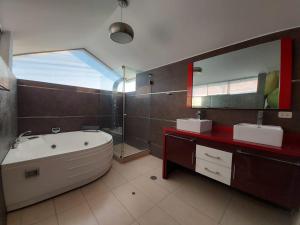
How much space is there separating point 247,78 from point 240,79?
77 mm

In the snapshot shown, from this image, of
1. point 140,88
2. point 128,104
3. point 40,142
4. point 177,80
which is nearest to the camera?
point 40,142

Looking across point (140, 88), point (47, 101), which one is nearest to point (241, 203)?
point (140, 88)

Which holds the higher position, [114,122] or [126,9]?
[126,9]

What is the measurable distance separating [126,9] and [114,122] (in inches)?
100.0

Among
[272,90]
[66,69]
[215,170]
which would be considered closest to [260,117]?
[272,90]

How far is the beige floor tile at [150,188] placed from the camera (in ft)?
5.48

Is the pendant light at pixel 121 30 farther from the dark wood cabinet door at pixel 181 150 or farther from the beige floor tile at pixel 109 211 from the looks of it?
the beige floor tile at pixel 109 211

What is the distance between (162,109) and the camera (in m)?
2.78

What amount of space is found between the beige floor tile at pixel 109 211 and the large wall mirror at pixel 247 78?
6.04 ft

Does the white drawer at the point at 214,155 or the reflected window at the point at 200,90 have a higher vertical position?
the reflected window at the point at 200,90

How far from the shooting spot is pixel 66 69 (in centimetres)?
279

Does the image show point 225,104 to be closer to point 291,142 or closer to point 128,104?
point 291,142

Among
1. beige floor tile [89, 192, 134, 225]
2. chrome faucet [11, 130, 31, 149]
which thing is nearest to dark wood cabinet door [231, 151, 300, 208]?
beige floor tile [89, 192, 134, 225]

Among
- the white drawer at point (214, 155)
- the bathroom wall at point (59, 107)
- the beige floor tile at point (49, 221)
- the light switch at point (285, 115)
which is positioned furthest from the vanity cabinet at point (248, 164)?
the bathroom wall at point (59, 107)
